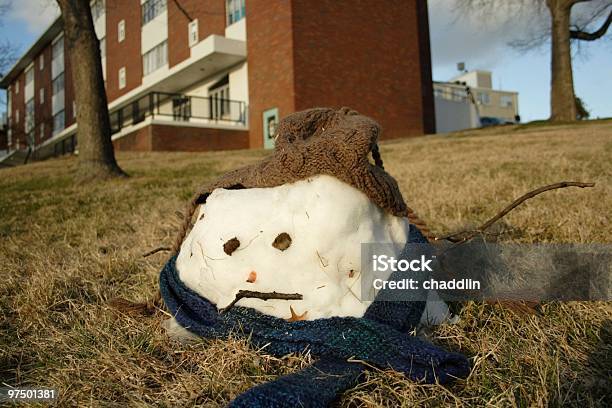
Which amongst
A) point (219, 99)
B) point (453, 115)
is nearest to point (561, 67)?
point (453, 115)

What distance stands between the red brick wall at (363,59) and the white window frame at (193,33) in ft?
19.1

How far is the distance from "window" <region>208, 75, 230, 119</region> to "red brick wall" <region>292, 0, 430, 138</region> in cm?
426

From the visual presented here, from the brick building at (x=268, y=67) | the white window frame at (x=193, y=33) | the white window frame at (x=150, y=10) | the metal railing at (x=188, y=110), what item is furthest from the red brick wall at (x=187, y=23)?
the metal railing at (x=188, y=110)

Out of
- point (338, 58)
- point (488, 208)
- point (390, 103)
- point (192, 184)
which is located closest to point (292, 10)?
point (338, 58)

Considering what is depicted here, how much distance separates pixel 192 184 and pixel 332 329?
506cm

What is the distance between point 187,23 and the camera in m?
20.0

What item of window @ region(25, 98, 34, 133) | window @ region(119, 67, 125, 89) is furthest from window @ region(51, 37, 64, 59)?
window @ region(119, 67, 125, 89)

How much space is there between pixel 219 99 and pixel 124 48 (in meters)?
9.46

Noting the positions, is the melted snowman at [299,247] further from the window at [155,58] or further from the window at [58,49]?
the window at [58,49]

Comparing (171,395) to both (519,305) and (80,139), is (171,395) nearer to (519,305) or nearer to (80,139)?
(519,305)

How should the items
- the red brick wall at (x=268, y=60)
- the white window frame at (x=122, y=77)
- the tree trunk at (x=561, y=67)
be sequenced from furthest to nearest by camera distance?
1. the white window frame at (x=122, y=77)
2. the tree trunk at (x=561, y=67)
3. the red brick wall at (x=268, y=60)

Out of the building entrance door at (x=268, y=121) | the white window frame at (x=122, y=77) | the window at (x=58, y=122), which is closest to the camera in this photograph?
the building entrance door at (x=268, y=121)

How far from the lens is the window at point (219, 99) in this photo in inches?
748

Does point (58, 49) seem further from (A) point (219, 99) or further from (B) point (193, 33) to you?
(A) point (219, 99)
